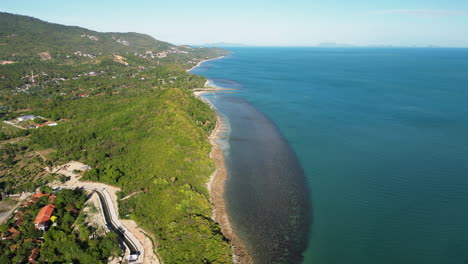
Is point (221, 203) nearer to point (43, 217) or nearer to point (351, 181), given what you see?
point (43, 217)

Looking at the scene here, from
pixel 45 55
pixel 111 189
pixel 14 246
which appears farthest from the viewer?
pixel 45 55

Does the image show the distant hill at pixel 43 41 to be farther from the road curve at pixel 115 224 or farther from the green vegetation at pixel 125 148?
the road curve at pixel 115 224

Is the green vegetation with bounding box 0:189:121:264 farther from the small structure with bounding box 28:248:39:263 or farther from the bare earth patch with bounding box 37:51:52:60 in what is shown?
the bare earth patch with bounding box 37:51:52:60

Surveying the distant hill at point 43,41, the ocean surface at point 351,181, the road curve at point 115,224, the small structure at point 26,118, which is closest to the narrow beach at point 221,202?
the ocean surface at point 351,181

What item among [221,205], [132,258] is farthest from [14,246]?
[221,205]

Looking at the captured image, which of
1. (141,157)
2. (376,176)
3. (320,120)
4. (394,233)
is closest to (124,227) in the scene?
(141,157)

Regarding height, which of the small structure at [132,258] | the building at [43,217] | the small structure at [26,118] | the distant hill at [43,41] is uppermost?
the distant hill at [43,41]
